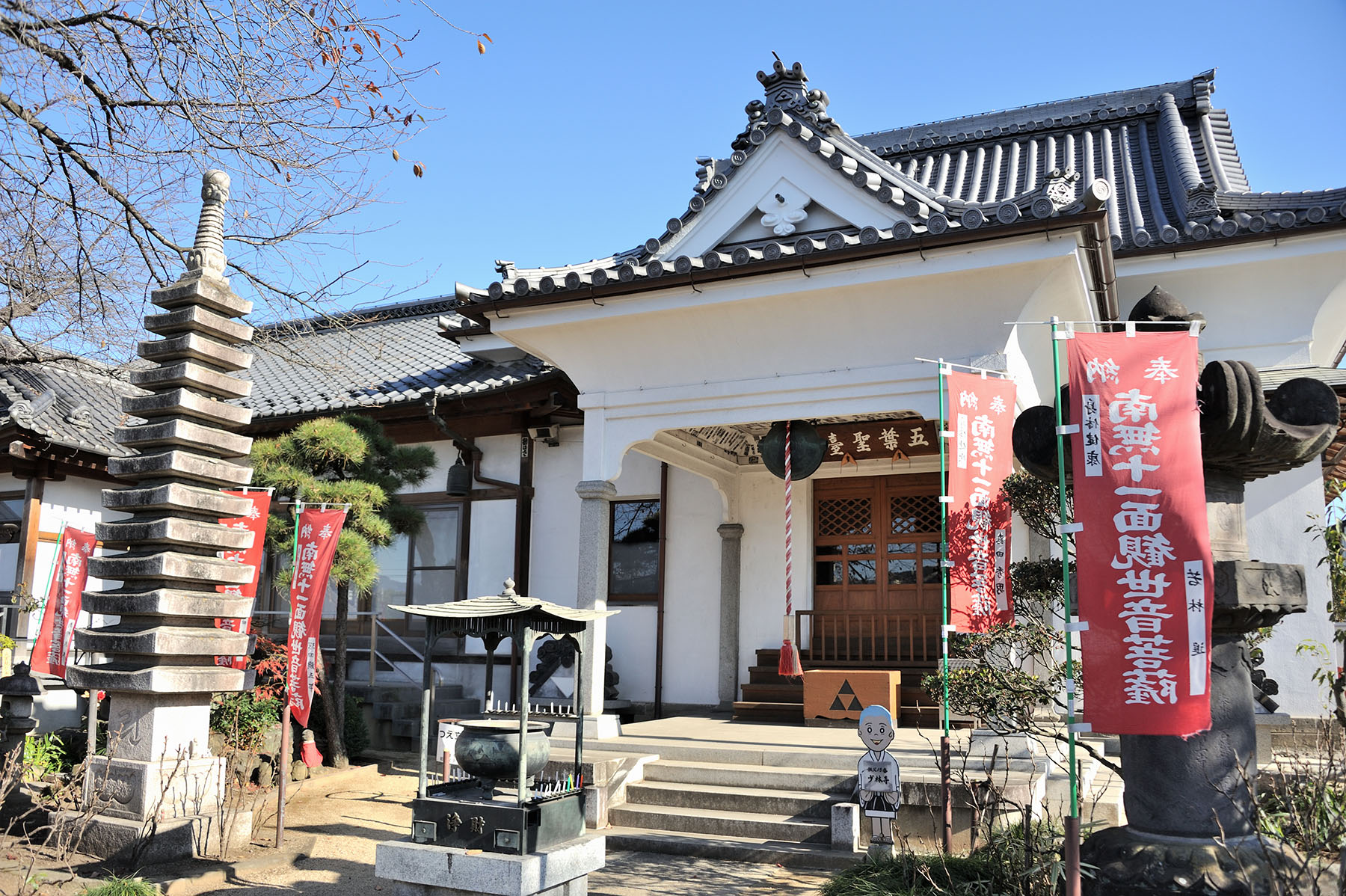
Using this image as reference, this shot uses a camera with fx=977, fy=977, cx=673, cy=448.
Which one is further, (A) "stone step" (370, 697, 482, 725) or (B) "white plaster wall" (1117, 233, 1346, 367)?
(A) "stone step" (370, 697, 482, 725)

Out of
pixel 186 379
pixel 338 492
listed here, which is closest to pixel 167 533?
pixel 186 379

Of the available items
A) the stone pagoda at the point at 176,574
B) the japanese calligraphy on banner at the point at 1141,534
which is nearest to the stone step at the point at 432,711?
the stone pagoda at the point at 176,574

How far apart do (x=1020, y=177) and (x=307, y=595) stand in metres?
12.1

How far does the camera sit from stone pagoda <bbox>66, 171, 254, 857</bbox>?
7887 mm

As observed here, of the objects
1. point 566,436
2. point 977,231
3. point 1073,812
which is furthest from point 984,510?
point 566,436

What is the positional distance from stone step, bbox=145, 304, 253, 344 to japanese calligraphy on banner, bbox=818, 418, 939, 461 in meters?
6.90

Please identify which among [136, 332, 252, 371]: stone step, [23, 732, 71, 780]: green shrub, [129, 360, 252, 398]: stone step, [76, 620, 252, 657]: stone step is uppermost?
[136, 332, 252, 371]: stone step

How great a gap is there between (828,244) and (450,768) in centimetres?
661

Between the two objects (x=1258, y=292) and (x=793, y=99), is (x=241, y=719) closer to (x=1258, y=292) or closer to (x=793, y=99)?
(x=793, y=99)

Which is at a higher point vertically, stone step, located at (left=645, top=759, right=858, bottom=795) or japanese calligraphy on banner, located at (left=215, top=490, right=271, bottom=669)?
japanese calligraphy on banner, located at (left=215, top=490, right=271, bottom=669)

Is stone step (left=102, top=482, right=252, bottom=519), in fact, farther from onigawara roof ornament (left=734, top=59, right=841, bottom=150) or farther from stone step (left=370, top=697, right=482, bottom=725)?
onigawara roof ornament (left=734, top=59, right=841, bottom=150)

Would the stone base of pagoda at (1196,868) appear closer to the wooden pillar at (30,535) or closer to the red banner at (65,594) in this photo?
the red banner at (65,594)

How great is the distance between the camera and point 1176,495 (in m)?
5.22

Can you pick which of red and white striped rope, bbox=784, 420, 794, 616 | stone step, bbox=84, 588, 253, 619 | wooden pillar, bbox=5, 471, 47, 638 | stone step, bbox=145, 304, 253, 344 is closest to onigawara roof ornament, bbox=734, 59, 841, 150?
red and white striped rope, bbox=784, 420, 794, 616
